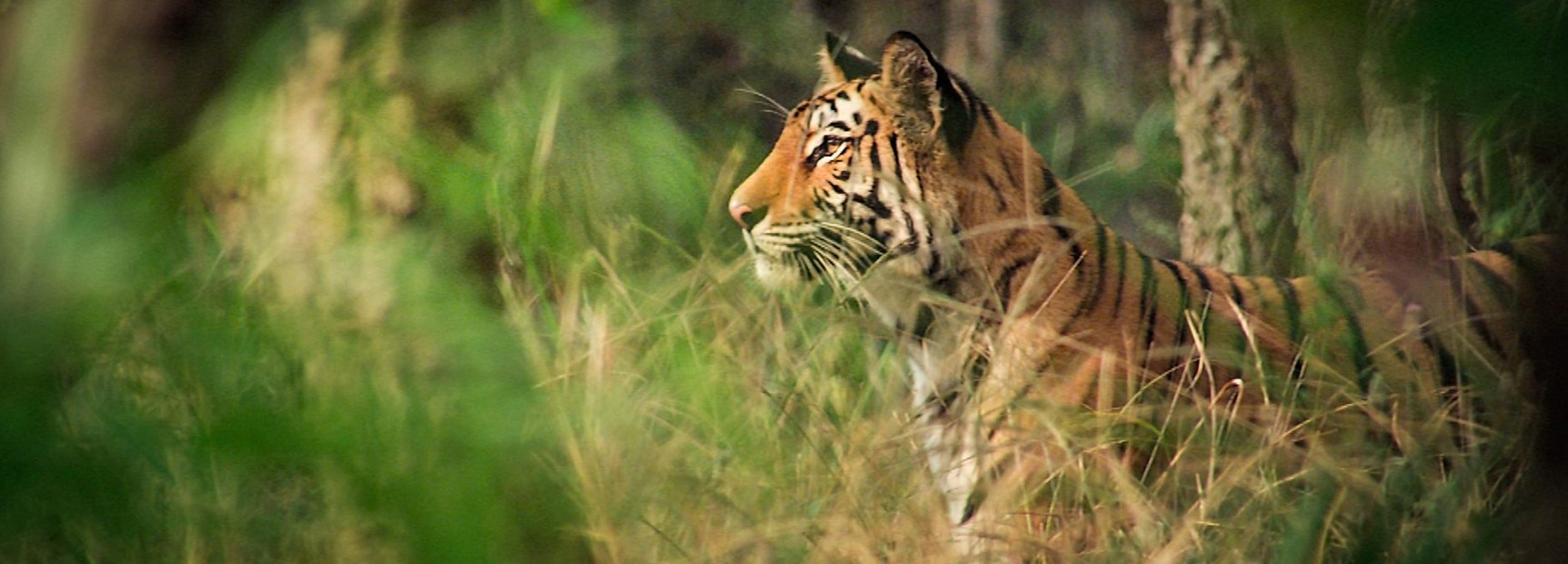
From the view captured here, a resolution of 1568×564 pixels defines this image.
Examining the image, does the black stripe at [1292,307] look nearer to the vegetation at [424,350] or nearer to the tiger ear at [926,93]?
the vegetation at [424,350]

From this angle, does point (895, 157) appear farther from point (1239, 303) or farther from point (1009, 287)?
point (1239, 303)

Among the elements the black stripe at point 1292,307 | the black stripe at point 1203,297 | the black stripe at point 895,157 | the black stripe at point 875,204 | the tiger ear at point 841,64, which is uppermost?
the tiger ear at point 841,64

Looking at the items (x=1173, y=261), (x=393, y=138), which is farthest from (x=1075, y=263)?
(x=393, y=138)

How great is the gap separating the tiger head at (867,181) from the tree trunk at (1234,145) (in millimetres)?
1046

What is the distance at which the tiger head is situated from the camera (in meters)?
2.37

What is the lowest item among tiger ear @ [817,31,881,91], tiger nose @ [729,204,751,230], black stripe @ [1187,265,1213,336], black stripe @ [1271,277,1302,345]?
black stripe @ [1271,277,1302,345]

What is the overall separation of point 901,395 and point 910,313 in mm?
168

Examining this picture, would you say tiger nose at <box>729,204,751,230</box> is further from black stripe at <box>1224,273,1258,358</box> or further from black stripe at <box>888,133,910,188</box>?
black stripe at <box>1224,273,1258,358</box>

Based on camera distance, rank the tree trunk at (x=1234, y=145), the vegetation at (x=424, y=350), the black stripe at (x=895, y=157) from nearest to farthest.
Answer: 1. the vegetation at (x=424, y=350)
2. the black stripe at (x=895, y=157)
3. the tree trunk at (x=1234, y=145)

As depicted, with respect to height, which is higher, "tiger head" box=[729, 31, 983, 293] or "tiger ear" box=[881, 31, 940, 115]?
"tiger ear" box=[881, 31, 940, 115]

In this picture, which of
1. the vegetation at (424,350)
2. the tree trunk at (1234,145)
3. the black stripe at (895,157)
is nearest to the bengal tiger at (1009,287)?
the black stripe at (895,157)

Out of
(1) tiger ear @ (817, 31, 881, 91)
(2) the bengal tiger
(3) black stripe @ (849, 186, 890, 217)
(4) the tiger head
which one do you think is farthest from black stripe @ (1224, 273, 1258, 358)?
(1) tiger ear @ (817, 31, 881, 91)

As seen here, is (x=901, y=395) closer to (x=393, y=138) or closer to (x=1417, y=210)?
(x=1417, y=210)

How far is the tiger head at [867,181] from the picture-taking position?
237 cm
